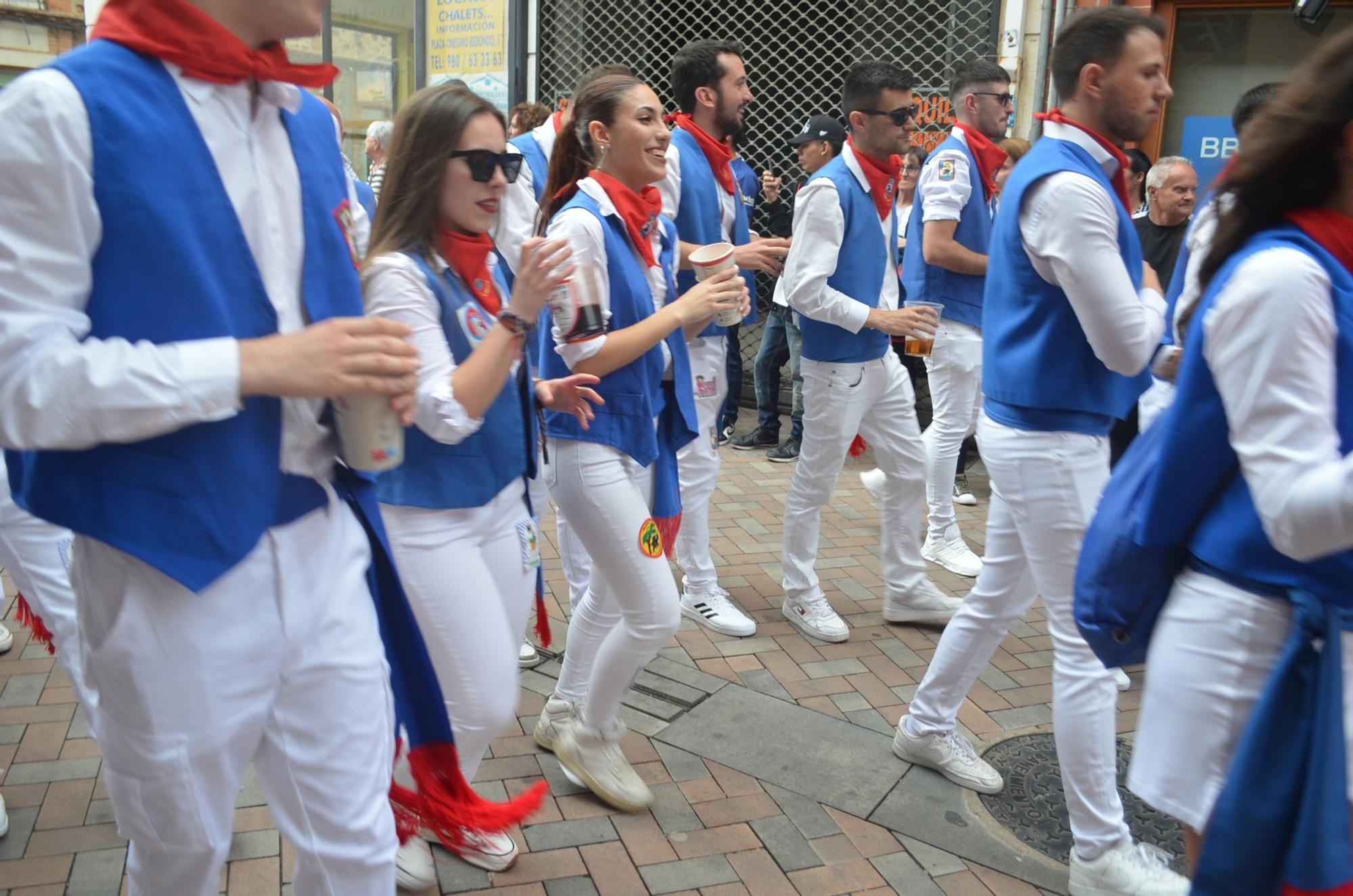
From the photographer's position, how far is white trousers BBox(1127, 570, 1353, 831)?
1860 millimetres

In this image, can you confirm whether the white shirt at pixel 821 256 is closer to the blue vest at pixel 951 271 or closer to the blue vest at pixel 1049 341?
the blue vest at pixel 951 271

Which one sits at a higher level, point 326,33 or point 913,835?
point 326,33

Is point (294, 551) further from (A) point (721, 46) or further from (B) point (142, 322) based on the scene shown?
(A) point (721, 46)

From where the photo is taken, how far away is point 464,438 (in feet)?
8.09

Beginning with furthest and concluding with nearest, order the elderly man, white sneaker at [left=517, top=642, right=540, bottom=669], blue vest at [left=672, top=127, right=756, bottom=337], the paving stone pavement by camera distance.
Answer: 1. the elderly man
2. blue vest at [left=672, top=127, right=756, bottom=337]
3. white sneaker at [left=517, top=642, right=540, bottom=669]
4. the paving stone pavement

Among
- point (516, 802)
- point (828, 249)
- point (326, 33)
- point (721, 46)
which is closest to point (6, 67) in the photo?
point (326, 33)

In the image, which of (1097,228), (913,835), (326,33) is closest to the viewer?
(1097,228)

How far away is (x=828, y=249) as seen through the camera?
15.1ft

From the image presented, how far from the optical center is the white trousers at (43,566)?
313cm

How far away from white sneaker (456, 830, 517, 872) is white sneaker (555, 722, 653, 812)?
377mm

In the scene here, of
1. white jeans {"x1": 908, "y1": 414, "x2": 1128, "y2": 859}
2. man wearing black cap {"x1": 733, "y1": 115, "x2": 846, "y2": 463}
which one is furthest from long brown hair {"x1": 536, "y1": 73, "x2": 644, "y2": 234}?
man wearing black cap {"x1": 733, "y1": 115, "x2": 846, "y2": 463}

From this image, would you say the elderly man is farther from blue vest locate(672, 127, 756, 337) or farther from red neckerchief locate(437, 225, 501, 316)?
red neckerchief locate(437, 225, 501, 316)

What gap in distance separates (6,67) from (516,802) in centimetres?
1926

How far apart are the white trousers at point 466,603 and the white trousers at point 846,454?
228cm
